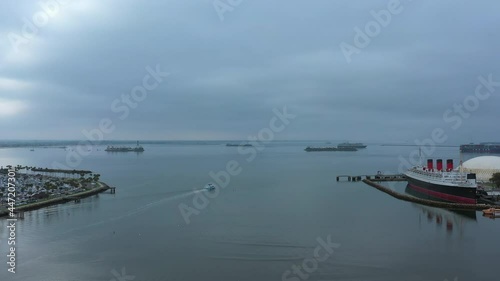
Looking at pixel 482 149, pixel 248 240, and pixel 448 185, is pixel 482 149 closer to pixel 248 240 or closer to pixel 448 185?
pixel 448 185

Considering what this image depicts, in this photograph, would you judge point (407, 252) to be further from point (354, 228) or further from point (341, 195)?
point (341, 195)

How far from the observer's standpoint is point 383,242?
26.2 ft

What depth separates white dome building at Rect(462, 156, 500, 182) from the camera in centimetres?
1751

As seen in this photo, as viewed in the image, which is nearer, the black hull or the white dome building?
the black hull

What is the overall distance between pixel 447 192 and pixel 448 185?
0.78 ft

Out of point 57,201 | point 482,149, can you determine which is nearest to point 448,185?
point 57,201

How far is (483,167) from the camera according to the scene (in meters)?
18.3

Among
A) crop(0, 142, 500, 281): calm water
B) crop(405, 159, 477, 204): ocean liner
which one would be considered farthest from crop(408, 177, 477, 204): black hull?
crop(0, 142, 500, 281): calm water

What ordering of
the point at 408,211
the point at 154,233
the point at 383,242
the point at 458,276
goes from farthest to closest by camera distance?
the point at 408,211, the point at 154,233, the point at 383,242, the point at 458,276

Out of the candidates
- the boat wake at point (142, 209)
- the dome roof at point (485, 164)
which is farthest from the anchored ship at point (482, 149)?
the boat wake at point (142, 209)

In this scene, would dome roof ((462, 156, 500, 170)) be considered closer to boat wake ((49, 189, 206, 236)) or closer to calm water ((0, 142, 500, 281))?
calm water ((0, 142, 500, 281))

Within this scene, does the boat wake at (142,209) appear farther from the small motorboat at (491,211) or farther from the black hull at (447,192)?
the small motorboat at (491,211)

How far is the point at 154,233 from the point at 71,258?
2.06 m

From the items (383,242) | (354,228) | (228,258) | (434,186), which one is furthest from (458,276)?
(434,186)
